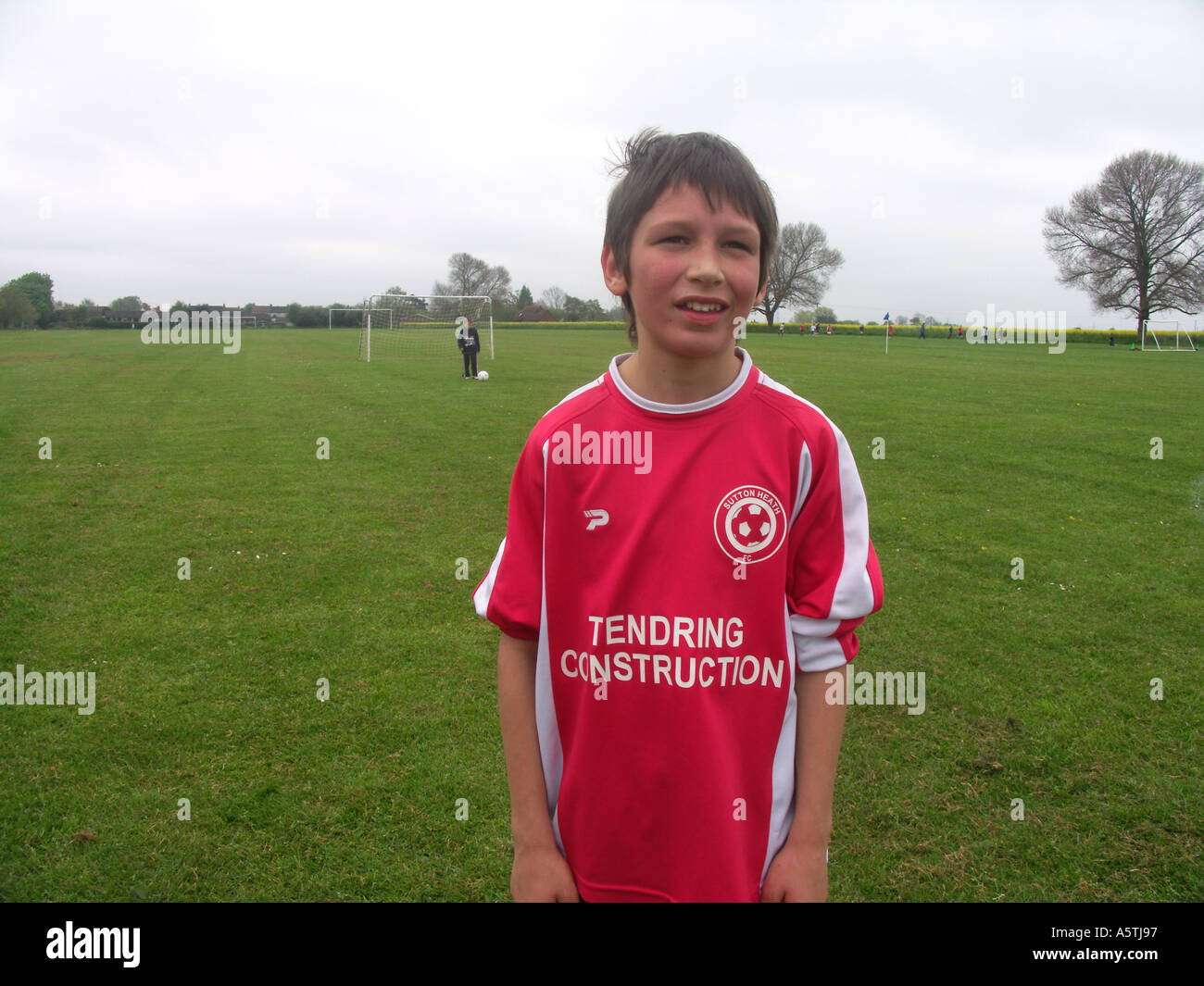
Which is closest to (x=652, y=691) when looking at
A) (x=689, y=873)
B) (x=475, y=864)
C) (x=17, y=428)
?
(x=689, y=873)

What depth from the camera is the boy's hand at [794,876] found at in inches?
71.9

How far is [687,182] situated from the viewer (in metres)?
1.83

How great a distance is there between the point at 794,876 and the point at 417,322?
38.7m

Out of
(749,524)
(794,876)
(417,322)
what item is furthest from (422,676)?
(417,322)

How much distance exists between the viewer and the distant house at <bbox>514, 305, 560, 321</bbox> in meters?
93.0

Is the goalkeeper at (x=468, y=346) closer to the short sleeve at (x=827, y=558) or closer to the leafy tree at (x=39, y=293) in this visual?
the short sleeve at (x=827, y=558)

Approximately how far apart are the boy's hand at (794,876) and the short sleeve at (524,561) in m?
0.76

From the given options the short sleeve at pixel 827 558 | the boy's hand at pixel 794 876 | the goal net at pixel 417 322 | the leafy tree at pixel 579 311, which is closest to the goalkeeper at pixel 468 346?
the goal net at pixel 417 322

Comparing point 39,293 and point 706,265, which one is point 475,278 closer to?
point 39,293

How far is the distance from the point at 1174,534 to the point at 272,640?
9347 mm

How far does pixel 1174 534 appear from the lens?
29.6ft

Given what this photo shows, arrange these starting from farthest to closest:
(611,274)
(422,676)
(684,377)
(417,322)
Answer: (417,322), (422,676), (611,274), (684,377)

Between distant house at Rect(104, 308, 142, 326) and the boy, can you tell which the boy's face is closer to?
the boy
